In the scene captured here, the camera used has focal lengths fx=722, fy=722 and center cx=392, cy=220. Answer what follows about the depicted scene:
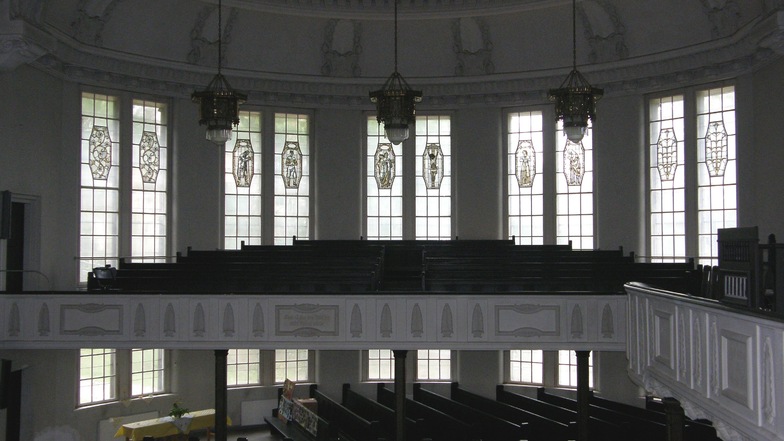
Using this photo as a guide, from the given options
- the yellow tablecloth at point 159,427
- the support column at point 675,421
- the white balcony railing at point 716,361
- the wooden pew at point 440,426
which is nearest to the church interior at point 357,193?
the wooden pew at point 440,426

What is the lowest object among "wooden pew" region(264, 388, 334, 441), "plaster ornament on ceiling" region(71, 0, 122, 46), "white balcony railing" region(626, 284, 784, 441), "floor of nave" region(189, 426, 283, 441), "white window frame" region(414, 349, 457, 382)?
"floor of nave" region(189, 426, 283, 441)

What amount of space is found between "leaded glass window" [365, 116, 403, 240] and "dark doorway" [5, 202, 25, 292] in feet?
25.2

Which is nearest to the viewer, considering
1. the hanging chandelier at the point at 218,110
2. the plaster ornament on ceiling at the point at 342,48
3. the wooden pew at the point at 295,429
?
the hanging chandelier at the point at 218,110

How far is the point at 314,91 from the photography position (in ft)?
57.0

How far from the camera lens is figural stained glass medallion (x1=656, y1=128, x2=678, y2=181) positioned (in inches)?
607

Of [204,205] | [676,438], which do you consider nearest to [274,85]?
[204,205]

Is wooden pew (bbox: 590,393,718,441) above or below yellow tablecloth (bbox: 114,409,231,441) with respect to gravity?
above

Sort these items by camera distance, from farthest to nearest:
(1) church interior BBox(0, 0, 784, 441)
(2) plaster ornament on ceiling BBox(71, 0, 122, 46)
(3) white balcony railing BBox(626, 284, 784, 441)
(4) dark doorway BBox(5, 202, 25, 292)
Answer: (2) plaster ornament on ceiling BBox(71, 0, 122, 46)
(4) dark doorway BBox(5, 202, 25, 292)
(1) church interior BBox(0, 0, 784, 441)
(3) white balcony railing BBox(626, 284, 784, 441)

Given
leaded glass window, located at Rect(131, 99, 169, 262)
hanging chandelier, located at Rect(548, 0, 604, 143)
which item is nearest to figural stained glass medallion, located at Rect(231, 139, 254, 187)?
leaded glass window, located at Rect(131, 99, 169, 262)

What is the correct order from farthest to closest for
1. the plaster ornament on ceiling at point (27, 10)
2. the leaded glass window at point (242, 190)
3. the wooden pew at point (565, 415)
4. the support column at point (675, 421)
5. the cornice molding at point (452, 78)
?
the leaded glass window at point (242, 190)
the cornice molding at point (452, 78)
the plaster ornament on ceiling at point (27, 10)
the wooden pew at point (565, 415)
the support column at point (675, 421)

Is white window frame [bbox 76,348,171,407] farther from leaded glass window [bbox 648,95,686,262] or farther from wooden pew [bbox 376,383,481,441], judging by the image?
leaded glass window [bbox 648,95,686,262]

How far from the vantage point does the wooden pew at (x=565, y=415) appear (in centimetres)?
1057

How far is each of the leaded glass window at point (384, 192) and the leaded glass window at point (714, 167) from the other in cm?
682

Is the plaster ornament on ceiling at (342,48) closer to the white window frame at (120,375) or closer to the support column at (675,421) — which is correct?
the white window frame at (120,375)
